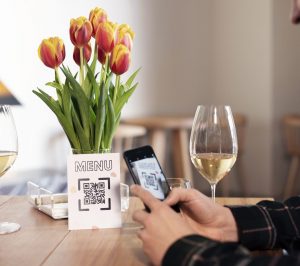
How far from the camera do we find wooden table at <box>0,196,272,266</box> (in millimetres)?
721

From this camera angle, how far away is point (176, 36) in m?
3.93

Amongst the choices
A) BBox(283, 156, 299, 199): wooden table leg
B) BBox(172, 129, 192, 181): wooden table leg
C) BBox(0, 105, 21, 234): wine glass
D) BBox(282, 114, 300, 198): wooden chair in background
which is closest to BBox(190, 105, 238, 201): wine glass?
BBox(0, 105, 21, 234): wine glass

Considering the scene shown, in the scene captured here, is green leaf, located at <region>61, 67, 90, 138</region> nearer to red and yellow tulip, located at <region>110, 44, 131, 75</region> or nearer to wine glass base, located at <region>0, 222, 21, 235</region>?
red and yellow tulip, located at <region>110, 44, 131, 75</region>

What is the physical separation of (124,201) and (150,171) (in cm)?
21

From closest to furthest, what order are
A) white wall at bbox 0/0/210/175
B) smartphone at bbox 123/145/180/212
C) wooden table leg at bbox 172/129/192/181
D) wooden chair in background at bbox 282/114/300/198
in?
smartphone at bbox 123/145/180/212 < white wall at bbox 0/0/210/175 < wooden table leg at bbox 172/129/192/181 < wooden chair in background at bbox 282/114/300/198

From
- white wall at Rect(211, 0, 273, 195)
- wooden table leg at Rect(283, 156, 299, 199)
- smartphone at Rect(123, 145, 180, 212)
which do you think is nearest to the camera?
smartphone at Rect(123, 145, 180, 212)

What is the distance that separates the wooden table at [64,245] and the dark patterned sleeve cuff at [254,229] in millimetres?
170

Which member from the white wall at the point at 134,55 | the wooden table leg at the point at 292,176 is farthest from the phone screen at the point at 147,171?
the wooden table leg at the point at 292,176

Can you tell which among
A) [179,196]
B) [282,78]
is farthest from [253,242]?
[282,78]

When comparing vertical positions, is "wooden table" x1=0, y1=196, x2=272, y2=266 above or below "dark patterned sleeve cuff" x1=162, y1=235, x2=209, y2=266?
below

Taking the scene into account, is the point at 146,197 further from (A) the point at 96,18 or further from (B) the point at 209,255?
(A) the point at 96,18

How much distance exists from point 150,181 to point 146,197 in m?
0.11

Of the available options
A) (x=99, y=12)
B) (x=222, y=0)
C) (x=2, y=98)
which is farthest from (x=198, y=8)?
(x=99, y=12)

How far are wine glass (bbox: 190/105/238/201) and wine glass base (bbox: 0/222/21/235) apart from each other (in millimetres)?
351
